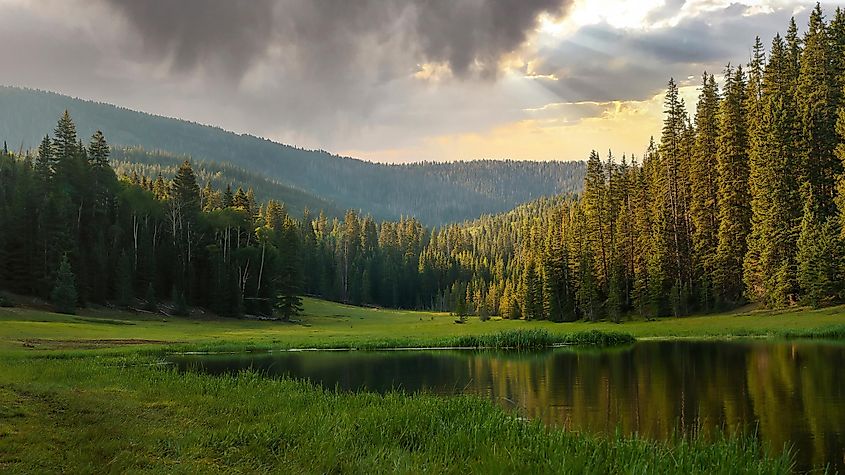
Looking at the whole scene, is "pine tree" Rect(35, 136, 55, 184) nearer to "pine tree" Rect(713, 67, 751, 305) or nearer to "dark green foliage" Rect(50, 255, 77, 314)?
"dark green foliage" Rect(50, 255, 77, 314)

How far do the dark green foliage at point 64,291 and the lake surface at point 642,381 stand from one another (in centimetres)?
3099

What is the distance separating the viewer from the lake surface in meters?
18.0

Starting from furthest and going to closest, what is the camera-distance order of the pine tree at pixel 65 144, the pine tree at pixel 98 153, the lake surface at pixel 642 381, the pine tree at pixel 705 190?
1. the pine tree at pixel 98 153
2. the pine tree at pixel 65 144
3. the pine tree at pixel 705 190
4. the lake surface at pixel 642 381

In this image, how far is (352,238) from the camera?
18262 centimetres

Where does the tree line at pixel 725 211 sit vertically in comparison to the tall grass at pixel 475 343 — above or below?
above

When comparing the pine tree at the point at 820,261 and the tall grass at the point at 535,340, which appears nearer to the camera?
the tall grass at the point at 535,340

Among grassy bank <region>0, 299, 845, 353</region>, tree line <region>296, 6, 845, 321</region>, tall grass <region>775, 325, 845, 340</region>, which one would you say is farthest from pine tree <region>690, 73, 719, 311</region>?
tall grass <region>775, 325, 845, 340</region>

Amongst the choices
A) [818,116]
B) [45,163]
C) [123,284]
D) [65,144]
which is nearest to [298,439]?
[818,116]

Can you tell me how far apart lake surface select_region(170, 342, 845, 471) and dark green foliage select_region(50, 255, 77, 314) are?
31.0m

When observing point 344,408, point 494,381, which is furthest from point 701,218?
point 344,408

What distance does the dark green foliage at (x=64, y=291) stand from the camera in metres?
64.8

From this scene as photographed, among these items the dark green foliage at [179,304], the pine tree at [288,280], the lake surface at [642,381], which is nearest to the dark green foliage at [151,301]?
the dark green foliage at [179,304]

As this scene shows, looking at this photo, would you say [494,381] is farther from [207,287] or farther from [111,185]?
[111,185]

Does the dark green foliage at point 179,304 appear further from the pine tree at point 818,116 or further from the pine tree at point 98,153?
the pine tree at point 818,116
